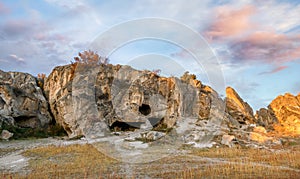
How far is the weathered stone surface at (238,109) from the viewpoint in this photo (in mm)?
38166

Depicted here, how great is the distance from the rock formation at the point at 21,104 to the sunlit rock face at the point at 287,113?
32.7 meters

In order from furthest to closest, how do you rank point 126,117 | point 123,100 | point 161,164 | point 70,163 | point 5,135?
point 123,100
point 126,117
point 5,135
point 70,163
point 161,164

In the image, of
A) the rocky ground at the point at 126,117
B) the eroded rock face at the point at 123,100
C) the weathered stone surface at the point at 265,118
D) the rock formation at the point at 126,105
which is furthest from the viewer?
the weathered stone surface at the point at 265,118

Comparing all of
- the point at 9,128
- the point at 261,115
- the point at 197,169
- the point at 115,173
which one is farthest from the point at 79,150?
the point at 261,115

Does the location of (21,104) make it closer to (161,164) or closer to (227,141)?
(227,141)

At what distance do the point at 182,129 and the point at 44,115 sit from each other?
68.8 ft

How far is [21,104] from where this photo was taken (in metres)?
38.7


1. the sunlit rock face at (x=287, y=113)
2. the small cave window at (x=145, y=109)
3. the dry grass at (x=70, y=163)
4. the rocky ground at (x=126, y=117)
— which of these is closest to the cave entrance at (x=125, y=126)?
the rocky ground at (x=126, y=117)

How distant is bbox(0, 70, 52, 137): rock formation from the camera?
36.8 m

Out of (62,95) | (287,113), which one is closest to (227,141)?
(287,113)

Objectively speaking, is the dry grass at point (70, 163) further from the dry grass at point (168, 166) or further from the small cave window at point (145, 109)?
the small cave window at point (145, 109)

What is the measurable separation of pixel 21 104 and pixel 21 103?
169 millimetres

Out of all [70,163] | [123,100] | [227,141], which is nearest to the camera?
[70,163]

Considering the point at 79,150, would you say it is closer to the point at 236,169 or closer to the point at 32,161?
the point at 32,161
